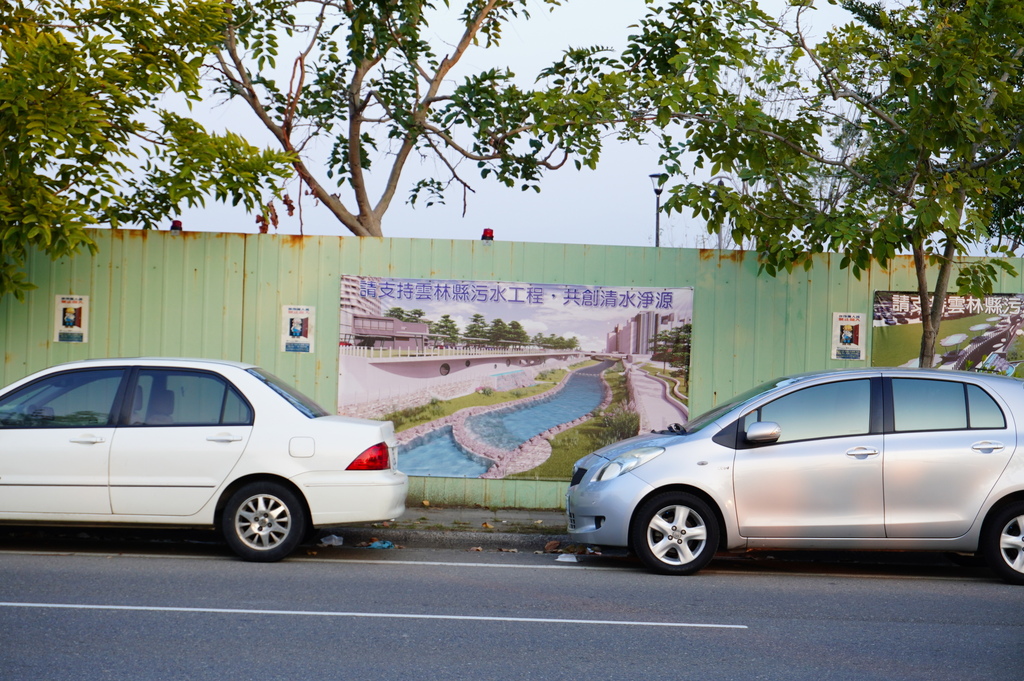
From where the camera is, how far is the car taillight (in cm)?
848

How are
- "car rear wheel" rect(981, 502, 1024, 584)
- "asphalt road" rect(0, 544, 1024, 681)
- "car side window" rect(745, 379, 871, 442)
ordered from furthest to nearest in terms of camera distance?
"car side window" rect(745, 379, 871, 442), "car rear wheel" rect(981, 502, 1024, 584), "asphalt road" rect(0, 544, 1024, 681)

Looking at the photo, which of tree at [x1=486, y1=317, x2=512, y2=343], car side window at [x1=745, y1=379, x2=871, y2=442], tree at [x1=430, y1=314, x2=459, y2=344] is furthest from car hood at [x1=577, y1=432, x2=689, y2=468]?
tree at [x1=430, y1=314, x2=459, y2=344]

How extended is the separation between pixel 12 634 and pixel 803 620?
15.5 ft

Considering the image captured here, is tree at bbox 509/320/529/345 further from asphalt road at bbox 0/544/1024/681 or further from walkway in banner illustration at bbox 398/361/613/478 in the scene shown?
asphalt road at bbox 0/544/1024/681

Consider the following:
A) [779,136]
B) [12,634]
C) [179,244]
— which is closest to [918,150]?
[779,136]

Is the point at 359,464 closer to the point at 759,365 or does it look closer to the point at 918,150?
the point at 759,365

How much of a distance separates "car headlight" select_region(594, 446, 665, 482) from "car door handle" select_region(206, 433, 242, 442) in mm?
2890

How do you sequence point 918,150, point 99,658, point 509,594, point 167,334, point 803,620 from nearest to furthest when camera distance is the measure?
1. point 99,658
2. point 803,620
3. point 509,594
4. point 918,150
5. point 167,334

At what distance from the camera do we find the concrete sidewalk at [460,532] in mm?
9828

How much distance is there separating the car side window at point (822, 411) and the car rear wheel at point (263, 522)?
12.1 ft

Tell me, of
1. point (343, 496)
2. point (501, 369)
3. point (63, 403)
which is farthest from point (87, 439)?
point (501, 369)

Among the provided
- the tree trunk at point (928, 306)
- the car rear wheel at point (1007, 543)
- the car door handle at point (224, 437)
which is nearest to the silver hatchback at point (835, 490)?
the car rear wheel at point (1007, 543)

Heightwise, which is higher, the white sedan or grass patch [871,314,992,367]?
grass patch [871,314,992,367]

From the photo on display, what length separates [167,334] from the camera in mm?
11773
